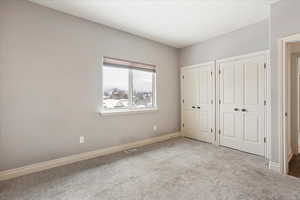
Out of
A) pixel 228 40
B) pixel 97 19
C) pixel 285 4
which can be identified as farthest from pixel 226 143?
pixel 97 19

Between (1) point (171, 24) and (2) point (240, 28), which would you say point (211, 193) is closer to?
(1) point (171, 24)

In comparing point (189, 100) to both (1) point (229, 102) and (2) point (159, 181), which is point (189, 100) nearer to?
(1) point (229, 102)

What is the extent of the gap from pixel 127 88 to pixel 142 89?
1.49 feet

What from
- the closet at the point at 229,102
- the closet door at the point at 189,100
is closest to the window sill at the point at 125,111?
the closet door at the point at 189,100

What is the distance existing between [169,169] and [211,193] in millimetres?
752

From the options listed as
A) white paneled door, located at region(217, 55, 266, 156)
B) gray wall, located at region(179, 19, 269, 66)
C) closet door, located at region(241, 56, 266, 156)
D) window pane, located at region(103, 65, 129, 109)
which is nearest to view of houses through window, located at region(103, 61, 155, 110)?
window pane, located at region(103, 65, 129, 109)

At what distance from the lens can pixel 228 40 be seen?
3490mm

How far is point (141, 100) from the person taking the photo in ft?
12.8

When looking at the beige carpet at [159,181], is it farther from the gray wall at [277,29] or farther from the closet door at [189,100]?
the closet door at [189,100]

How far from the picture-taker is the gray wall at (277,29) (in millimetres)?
2207

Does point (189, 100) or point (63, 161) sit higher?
point (189, 100)

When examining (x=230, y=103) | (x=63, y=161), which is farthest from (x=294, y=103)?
(x=63, y=161)

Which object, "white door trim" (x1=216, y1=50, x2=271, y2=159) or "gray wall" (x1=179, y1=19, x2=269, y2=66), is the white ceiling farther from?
"white door trim" (x1=216, y1=50, x2=271, y2=159)

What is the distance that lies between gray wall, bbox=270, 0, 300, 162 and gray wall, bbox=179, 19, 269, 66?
612 mm
